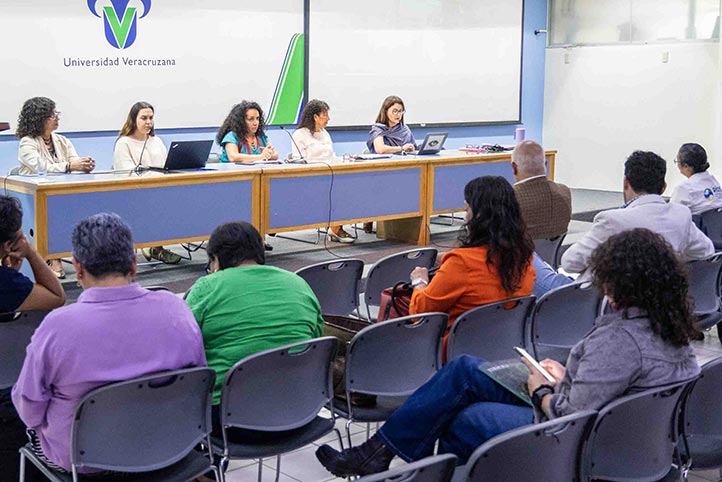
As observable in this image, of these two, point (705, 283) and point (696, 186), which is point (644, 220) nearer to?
point (705, 283)

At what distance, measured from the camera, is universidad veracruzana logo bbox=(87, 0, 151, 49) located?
326 inches

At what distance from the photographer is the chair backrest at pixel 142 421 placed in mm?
2469

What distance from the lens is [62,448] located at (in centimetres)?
254

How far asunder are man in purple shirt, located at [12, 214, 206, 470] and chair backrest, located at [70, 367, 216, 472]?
62 millimetres

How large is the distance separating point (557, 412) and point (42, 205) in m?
4.26

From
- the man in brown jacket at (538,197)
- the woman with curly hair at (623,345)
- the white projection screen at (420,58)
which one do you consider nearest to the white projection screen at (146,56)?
the white projection screen at (420,58)

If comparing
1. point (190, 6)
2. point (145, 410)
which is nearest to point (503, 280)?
point (145, 410)

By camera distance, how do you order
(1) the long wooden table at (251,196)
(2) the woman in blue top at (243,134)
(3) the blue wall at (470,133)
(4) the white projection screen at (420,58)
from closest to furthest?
(1) the long wooden table at (251,196)
(2) the woman in blue top at (243,134)
(3) the blue wall at (470,133)
(4) the white projection screen at (420,58)

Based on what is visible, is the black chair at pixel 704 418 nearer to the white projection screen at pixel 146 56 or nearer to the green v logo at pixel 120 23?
the white projection screen at pixel 146 56

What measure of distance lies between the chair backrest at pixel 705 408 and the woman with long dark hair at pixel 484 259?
0.91 m

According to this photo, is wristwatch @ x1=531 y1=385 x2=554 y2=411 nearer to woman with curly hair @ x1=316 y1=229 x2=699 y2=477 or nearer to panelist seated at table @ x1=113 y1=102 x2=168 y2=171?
woman with curly hair @ x1=316 y1=229 x2=699 y2=477

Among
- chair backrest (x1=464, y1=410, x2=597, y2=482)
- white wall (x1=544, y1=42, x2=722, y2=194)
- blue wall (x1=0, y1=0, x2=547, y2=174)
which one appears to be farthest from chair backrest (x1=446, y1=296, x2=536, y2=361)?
white wall (x1=544, y1=42, x2=722, y2=194)

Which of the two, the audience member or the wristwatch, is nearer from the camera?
the wristwatch

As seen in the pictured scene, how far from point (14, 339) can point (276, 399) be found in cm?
91
